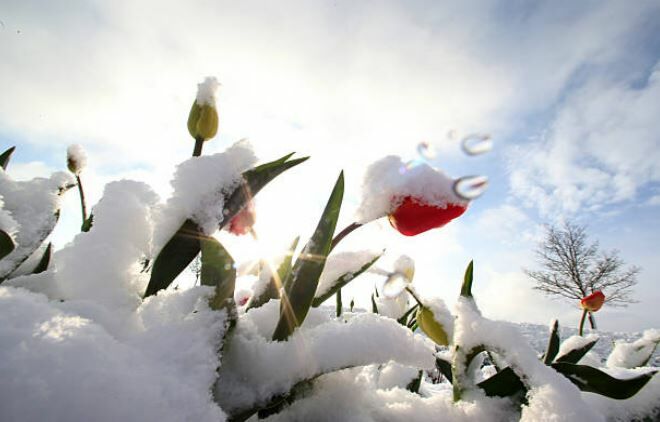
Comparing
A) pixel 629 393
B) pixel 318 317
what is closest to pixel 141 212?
pixel 318 317

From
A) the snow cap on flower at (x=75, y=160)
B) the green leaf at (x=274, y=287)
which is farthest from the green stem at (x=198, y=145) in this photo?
the snow cap on flower at (x=75, y=160)

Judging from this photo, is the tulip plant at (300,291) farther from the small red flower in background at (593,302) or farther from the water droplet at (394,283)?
the small red flower in background at (593,302)

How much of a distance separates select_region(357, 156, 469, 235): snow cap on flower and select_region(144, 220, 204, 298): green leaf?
25cm

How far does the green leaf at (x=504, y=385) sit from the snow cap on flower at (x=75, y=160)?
4.08 ft

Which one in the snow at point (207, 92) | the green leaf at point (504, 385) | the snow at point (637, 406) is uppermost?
the snow at point (207, 92)

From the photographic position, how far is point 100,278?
47 cm

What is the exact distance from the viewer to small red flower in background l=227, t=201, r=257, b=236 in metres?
0.60

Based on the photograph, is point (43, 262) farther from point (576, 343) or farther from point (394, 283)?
point (576, 343)

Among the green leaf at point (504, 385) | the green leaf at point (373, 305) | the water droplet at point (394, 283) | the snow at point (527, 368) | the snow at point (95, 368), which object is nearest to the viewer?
the snow at point (95, 368)

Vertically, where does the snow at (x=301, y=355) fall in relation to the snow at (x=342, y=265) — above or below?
below

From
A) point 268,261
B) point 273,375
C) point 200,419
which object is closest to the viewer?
point 200,419

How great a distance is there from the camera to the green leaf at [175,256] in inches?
18.8

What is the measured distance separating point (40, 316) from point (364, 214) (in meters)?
0.41

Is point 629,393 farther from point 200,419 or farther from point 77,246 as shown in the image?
point 77,246
